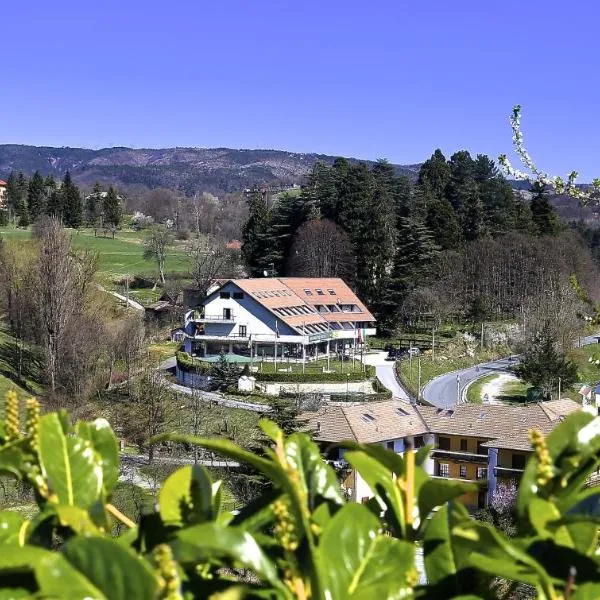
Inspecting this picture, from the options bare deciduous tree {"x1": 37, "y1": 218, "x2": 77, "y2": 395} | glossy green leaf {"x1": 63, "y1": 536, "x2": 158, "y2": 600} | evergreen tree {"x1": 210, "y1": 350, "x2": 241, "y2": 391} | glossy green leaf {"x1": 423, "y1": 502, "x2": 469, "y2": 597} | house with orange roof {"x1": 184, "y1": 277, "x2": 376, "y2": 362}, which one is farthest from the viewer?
house with orange roof {"x1": 184, "y1": 277, "x2": 376, "y2": 362}

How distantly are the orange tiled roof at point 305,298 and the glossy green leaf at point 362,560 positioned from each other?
34528mm

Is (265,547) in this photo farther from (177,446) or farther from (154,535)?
(177,446)

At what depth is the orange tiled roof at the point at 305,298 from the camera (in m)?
36.7

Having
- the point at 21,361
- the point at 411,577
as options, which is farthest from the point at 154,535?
the point at 21,361

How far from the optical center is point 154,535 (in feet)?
4.83

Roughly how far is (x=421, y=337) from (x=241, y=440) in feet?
66.8

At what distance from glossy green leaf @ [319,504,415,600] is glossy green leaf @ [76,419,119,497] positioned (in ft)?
1.59

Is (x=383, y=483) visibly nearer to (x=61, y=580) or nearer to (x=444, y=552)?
(x=444, y=552)

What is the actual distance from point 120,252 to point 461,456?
1906 inches

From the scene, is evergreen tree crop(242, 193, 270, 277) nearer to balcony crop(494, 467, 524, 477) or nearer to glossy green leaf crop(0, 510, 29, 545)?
balcony crop(494, 467, 524, 477)

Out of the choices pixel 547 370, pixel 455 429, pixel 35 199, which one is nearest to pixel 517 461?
pixel 455 429

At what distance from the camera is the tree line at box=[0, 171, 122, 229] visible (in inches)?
2876

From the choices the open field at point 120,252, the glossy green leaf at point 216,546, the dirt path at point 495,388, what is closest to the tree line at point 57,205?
the open field at point 120,252

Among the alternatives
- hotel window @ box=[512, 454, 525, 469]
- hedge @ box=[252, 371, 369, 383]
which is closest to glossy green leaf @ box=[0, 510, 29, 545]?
hotel window @ box=[512, 454, 525, 469]
